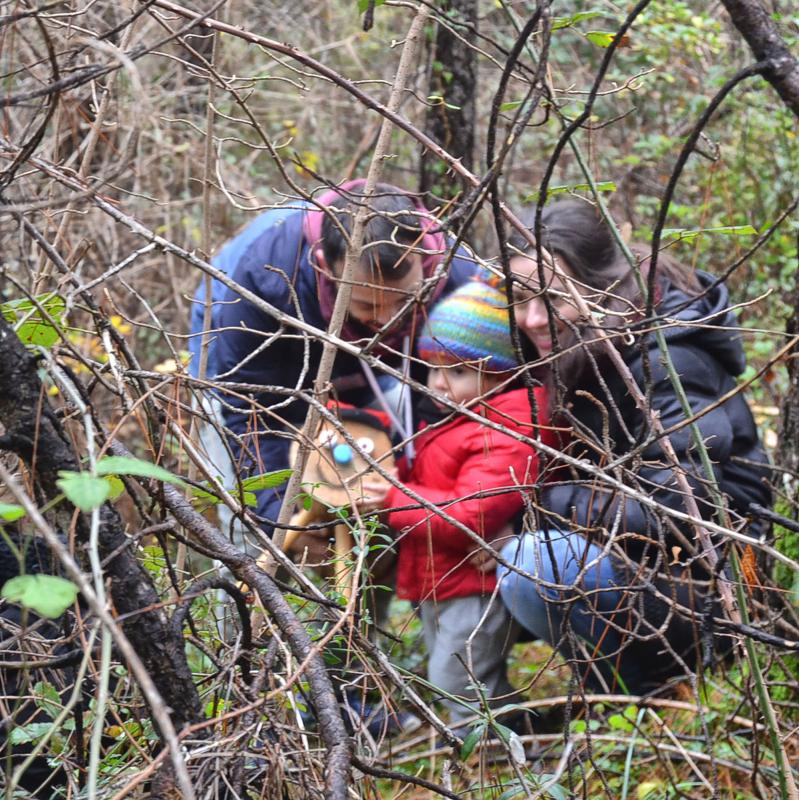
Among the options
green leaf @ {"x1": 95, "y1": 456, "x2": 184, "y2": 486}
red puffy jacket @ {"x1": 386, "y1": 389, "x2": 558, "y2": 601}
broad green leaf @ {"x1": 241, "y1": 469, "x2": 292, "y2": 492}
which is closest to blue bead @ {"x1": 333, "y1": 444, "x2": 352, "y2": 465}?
red puffy jacket @ {"x1": 386, "y1": 389, "x2": 558, "y2": 601}

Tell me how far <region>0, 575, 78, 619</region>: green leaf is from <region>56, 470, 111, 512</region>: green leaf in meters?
0.07

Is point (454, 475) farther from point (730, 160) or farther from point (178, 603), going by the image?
point (730, 160)

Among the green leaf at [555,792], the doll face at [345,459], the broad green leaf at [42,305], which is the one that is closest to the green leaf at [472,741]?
the green leaf at [555,792]

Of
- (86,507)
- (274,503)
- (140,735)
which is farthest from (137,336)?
(86,507)

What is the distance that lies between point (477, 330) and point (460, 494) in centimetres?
47

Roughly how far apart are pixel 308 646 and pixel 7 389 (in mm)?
478

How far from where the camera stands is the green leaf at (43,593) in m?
0.75

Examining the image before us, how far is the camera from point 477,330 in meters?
2.62

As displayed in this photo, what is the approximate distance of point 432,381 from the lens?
283 centimetres

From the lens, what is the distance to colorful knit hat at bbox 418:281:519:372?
261 cm

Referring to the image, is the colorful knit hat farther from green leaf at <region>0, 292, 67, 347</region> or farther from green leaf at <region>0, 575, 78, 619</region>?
green leaf at <region>0, 575, 78, 619</region>

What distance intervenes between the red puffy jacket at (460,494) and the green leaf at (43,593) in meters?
1.76

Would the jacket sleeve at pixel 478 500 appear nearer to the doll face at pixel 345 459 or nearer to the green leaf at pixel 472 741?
the doll face at pixel 345 459

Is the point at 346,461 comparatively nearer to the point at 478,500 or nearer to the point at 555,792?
the point at 478,500
